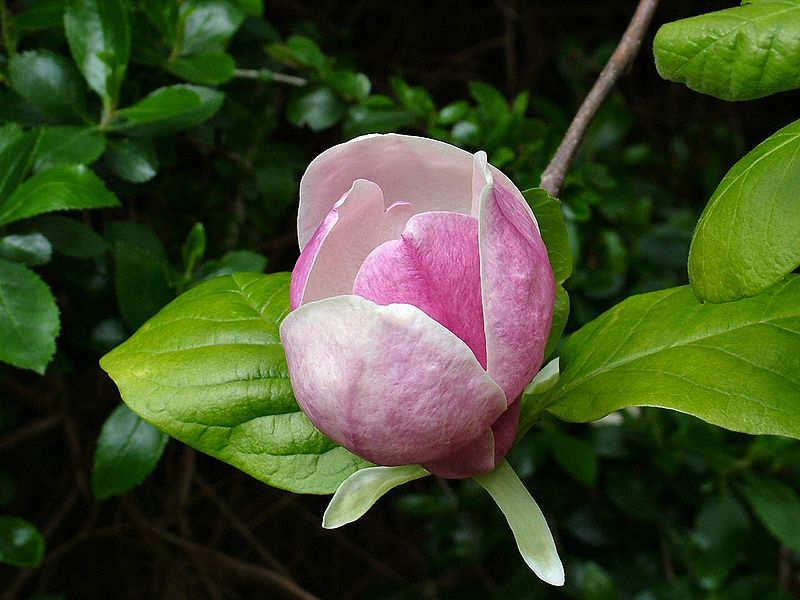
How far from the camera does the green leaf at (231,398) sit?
569mm

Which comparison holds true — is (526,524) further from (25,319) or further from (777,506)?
(777,506)

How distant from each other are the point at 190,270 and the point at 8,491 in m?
0.49

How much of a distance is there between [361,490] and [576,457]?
0.76 meters

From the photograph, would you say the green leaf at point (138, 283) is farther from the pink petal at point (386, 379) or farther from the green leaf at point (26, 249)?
the pink petal at point (386, 379)

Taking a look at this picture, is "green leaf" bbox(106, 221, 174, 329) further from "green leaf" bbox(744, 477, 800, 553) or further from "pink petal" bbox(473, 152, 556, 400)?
"green leaf" bbox(744, 477, 800, 553)

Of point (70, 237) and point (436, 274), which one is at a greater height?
point (436, 274)

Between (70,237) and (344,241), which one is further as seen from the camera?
(70,237)

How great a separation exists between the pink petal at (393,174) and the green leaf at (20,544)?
608 millimetres

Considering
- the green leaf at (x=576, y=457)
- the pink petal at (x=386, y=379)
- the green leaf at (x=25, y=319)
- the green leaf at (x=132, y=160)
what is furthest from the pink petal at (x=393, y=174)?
the green leaf at (x=576, y=457)

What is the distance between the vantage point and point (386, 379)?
0.44 meters

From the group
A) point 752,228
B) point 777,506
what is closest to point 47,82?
point 752,228

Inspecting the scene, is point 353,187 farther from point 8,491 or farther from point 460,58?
point 460,58

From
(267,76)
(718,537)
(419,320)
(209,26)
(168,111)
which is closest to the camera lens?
(419,320)

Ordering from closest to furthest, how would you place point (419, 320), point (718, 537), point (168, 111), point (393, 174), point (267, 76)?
point (419, 320) → point (393, 174) → point (168, 111) → point (267, 76) → point (718, 537)
